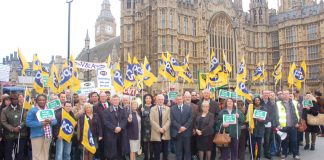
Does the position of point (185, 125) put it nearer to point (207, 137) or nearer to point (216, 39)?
point (207, 137)

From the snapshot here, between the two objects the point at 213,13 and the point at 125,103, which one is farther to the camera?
the point at 213,13

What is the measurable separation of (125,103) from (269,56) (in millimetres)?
45954

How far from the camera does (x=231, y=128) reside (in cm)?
991

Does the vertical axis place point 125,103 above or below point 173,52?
below

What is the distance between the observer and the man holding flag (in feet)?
29.7

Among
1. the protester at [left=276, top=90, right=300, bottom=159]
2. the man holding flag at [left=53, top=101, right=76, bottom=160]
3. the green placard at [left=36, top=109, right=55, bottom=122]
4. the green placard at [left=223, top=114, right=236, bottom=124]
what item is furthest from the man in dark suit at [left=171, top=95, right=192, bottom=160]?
the green placard at [left=36, top=109, right=55, bottom=122]

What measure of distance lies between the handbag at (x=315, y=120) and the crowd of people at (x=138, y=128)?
1888mm

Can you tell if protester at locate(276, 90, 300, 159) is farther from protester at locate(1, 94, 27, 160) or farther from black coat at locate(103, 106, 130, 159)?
protester at locate(1, 94, 27, 160)

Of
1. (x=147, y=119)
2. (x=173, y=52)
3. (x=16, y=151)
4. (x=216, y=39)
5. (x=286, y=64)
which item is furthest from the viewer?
(x=286, y=64)

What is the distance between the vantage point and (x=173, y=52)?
125 ft

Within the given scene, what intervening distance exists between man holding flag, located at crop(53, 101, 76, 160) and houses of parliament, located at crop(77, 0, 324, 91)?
28079 mm

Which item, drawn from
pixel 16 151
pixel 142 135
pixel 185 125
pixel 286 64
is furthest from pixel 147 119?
pixel 286 64

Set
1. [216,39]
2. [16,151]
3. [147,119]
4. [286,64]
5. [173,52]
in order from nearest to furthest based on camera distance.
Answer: [16,151] < [147,119] < [173,52] < [216,39] < [286,64]

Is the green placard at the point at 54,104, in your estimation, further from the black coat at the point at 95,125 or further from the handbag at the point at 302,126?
the handbag at the point at 302,126
